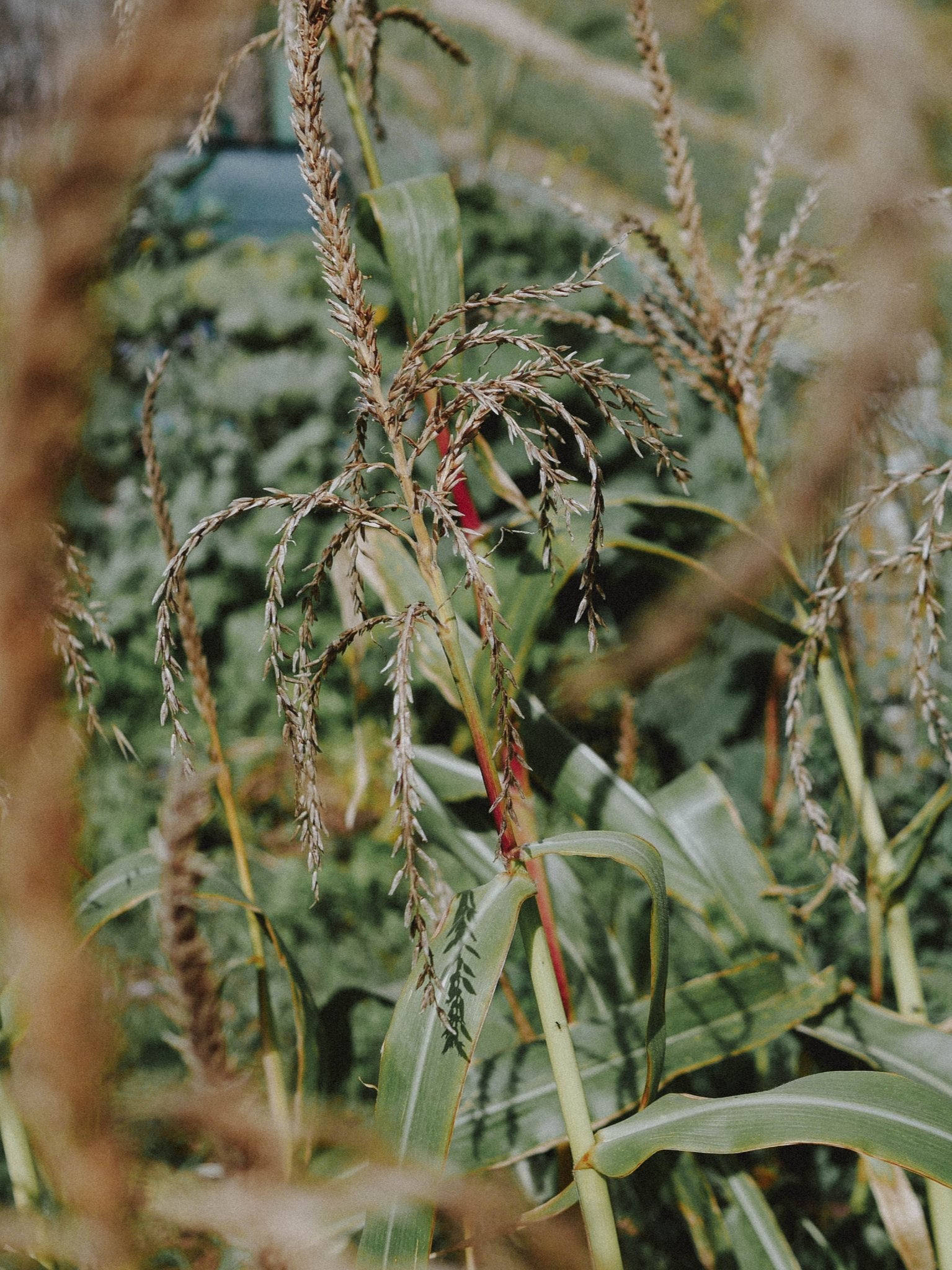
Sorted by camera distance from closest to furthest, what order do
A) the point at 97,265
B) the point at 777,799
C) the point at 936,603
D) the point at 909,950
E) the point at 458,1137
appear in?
the point at 97,265, the point at 936,603, the point at 458,1137, the point at 909,950, the point at 777,799

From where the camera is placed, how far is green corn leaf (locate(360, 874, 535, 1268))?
560 millimetres

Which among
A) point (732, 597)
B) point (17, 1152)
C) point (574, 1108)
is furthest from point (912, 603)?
point (17, 1152)

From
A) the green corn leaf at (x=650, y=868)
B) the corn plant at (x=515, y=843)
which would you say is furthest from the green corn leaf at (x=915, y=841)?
the green corn leaf at (x=650, y=868)

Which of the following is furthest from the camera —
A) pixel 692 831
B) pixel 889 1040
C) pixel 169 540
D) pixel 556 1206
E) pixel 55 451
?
pixel 692 831

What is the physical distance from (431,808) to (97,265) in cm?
87

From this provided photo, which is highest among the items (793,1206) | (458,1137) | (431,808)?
(431,808)

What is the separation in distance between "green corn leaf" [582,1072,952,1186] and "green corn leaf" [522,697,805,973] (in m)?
0.28

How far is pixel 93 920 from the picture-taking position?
2.63ft

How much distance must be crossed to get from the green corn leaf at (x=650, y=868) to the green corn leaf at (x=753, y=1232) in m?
0.47

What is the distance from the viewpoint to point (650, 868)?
0.61 meters

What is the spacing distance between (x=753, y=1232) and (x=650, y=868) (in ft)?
2.02

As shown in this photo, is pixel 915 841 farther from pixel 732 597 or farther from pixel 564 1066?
pixel 564 1066

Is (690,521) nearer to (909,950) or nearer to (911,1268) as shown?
(909,950)

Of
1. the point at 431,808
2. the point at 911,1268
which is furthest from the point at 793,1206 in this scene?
the point at 431,808
